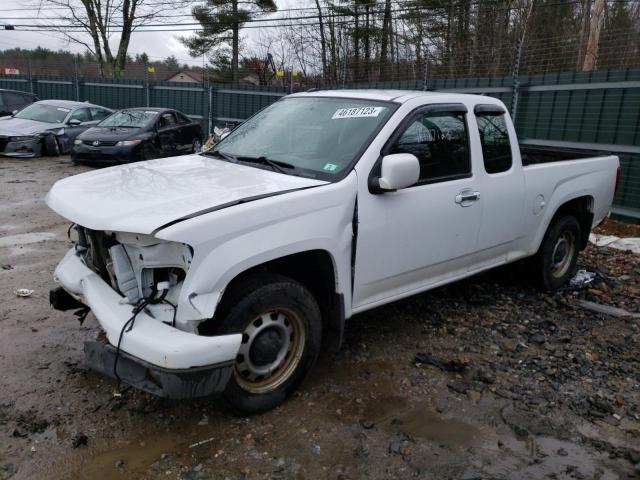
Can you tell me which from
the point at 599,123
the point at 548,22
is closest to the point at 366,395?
the point at 599,123

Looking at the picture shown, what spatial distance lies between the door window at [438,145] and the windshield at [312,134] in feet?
0.85

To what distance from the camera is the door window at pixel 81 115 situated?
15095 mm

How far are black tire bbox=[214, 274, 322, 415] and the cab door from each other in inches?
17.8

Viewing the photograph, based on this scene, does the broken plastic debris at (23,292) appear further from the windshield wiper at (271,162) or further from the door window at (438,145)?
the door window at (438,145)

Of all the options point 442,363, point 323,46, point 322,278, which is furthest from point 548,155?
point 323,46

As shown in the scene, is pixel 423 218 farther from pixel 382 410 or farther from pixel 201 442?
pixel 201 442

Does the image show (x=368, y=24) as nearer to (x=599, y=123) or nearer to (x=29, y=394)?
(x=599, y=123)

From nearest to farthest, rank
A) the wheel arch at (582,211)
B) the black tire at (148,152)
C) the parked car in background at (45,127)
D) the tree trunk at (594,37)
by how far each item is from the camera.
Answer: the wheel arch at (582,211), the tree trunk at (594,37), the black tire at (148,152), the parked car in background at (45,127)

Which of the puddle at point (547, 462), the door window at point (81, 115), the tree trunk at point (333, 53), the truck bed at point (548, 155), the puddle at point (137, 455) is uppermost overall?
the tree trunk at point (333, 53)

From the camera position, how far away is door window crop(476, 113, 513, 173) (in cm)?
452

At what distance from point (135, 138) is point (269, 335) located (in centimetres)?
1051

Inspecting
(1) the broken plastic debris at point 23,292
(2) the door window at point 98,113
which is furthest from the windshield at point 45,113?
(1) the broken plastic debris at point 23,292

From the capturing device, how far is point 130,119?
1359 centimetres

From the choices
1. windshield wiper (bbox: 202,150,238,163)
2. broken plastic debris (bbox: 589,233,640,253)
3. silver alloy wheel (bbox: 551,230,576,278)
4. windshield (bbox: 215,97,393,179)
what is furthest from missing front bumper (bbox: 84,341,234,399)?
broken plastic debris (bbox: 589,233,640,253)
